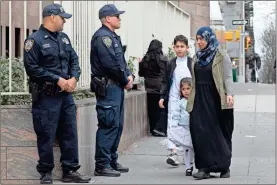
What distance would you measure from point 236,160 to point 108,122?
7.12 feet

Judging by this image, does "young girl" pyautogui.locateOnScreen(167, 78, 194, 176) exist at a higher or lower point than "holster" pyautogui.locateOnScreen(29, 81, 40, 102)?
lower

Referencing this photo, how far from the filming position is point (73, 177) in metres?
6.80

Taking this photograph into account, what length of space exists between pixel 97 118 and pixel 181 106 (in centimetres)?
109

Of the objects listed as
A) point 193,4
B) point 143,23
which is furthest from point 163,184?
point 193,4

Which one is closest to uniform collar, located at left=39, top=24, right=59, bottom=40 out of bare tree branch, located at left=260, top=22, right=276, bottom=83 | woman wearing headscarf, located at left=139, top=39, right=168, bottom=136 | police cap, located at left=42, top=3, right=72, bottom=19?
police cap, located at left=42, top=3, right=72, bottom=19

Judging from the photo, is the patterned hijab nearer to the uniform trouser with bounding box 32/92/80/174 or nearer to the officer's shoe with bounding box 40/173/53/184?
the uniform trouser with bounding box 32/92/80/174

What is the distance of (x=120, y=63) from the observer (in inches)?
283

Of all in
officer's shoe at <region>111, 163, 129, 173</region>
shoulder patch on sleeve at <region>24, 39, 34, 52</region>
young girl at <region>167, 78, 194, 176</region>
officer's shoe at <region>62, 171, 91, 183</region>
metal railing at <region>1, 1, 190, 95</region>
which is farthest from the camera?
metal railing at <region>1, 1, 190, 95</region>

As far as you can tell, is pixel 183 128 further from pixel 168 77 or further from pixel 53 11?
pixel 53 11

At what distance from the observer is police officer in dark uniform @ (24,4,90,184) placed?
645cm

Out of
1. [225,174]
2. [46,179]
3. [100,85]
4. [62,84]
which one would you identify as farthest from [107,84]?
[225,174]

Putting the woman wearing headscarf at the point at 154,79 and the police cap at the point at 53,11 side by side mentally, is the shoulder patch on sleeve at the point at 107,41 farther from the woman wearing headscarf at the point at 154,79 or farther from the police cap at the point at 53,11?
the woman wearing headscarf at the point at 154,79

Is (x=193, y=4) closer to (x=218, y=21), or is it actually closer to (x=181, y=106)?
(x=218, y=21)

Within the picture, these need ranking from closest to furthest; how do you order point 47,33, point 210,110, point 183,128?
1. point 47,33
2. point 210,110
3. point 183,128
